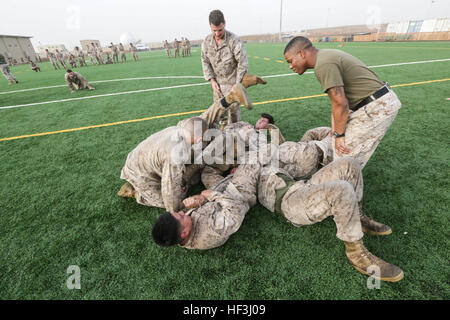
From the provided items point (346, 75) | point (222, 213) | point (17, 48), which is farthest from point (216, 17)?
point (17, 48)

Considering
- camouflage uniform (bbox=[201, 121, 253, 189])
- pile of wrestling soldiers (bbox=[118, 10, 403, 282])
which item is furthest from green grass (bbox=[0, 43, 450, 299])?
camouflage uniform (bbox=[201, 121, 253, 189])

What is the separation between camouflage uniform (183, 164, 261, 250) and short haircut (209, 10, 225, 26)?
268 cm

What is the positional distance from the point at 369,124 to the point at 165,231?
2279 millimetres

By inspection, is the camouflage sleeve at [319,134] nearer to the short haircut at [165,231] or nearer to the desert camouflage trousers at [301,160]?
the desert camouflage trousers at [301,160]

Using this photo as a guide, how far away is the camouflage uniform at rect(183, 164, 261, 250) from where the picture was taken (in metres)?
1.98

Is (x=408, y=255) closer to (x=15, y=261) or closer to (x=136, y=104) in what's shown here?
(x=15, y=261)

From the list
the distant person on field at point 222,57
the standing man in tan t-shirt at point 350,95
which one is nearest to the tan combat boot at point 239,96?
the distant person on field at point 222,57

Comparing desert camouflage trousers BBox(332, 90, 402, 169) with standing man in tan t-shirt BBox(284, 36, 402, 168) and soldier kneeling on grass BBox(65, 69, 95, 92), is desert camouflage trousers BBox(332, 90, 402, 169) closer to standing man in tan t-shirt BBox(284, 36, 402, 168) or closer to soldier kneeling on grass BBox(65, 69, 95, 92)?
standing man in tan t-shirt BBox(284, 36, 402, 168)

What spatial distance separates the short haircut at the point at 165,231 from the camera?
1.73m

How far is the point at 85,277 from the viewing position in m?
2.02

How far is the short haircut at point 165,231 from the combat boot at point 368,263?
152 centimetres

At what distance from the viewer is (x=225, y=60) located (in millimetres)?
4094
